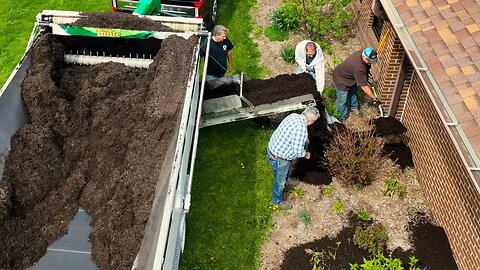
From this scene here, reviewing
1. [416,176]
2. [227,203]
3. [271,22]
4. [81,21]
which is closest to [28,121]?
[81,21]

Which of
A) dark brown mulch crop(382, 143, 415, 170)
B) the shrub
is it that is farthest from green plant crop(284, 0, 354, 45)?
the shrub

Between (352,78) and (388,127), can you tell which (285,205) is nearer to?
(388,127)

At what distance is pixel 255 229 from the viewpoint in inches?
300

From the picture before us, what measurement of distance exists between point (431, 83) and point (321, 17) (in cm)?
466

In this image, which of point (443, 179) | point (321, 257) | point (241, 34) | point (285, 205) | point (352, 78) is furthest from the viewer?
point (241, 34)

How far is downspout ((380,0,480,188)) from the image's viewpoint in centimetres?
585

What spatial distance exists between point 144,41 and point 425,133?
4.40 metres

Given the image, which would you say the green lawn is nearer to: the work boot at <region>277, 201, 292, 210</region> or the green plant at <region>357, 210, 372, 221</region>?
the work boot at <region>277, 201, 292, 210</region>

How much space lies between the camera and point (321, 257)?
7.10 m

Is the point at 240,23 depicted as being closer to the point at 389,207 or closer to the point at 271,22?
the point at 271,22

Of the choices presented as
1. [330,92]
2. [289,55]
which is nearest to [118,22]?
[289,55]

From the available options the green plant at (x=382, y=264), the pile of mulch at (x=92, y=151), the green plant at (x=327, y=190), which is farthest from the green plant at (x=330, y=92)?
the green plant at (x=382, y=264)

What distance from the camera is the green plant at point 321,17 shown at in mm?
10955

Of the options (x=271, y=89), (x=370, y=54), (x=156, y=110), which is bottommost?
(x=271, y=89)
